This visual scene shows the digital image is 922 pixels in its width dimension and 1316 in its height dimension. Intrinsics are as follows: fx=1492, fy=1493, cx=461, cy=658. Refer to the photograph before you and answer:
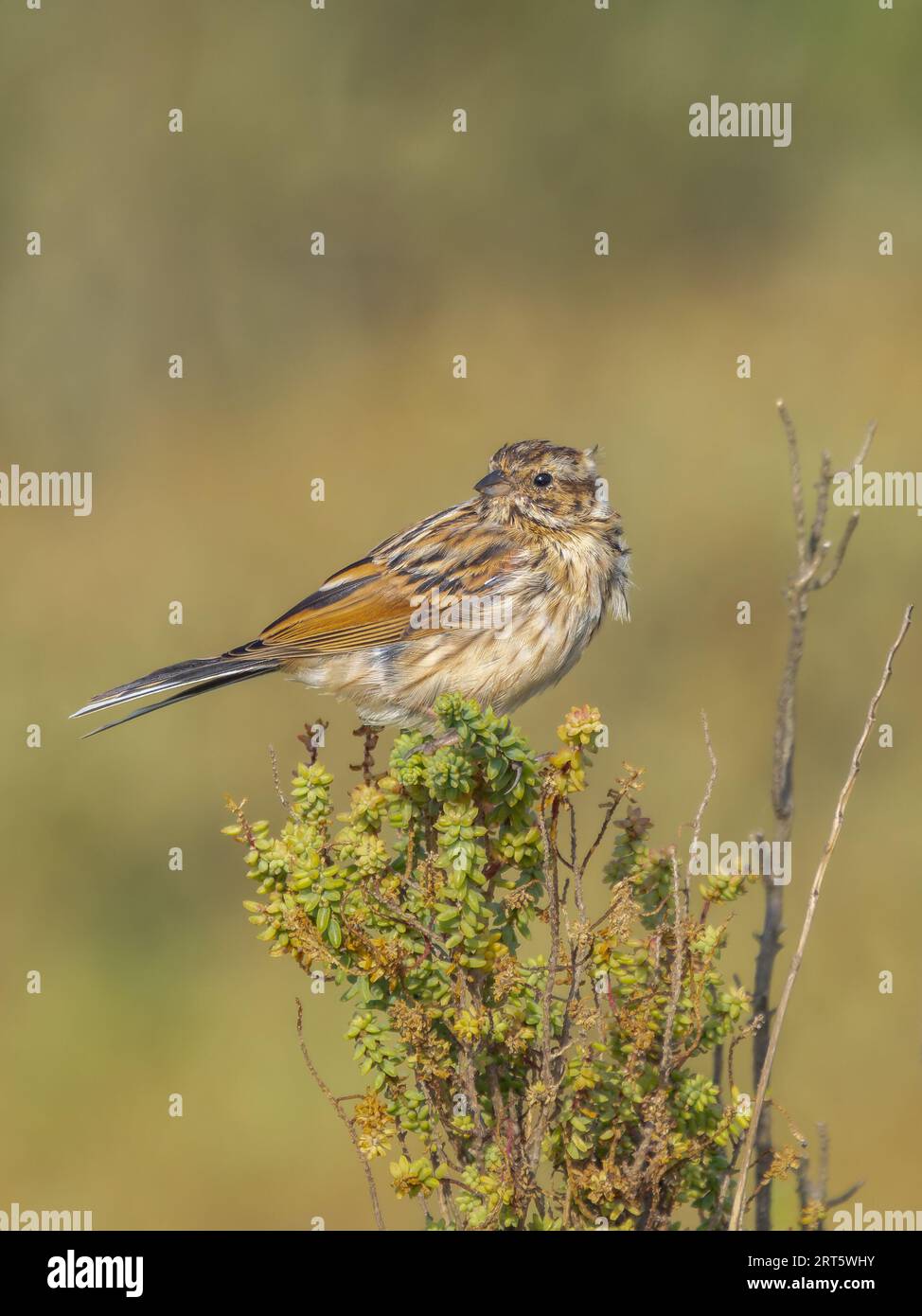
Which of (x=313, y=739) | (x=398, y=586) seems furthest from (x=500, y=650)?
(x=313, y=739)

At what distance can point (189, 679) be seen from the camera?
14.6 feet

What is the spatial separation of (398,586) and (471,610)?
343mm

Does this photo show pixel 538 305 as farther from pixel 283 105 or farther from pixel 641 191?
pixel 283 105

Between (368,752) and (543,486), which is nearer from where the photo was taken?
(368,752)

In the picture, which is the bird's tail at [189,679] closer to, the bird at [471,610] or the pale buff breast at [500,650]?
the bird at [471,610]

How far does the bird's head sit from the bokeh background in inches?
89.7

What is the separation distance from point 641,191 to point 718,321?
149 cm

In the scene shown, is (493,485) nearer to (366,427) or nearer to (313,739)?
(313,739)

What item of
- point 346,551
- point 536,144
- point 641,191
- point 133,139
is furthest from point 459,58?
point 346,551

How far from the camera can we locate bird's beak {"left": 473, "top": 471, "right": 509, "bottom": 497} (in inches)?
179

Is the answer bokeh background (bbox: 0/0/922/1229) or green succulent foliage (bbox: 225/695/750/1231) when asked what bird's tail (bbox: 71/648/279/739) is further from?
bokeh background (bbox: 0/0/922/1229)

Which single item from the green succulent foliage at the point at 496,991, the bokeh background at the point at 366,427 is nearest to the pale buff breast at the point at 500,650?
the green succulent foliage at the point at 496,991

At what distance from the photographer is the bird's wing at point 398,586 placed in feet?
15.3

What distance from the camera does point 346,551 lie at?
857 cm
